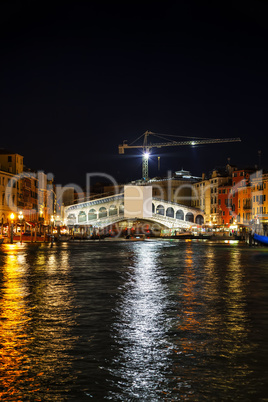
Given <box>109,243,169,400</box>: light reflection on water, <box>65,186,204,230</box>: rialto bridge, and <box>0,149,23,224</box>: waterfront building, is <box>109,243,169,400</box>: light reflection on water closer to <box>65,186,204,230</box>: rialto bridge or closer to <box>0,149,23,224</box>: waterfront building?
<box>0,149,23,224</box>: waterfront building

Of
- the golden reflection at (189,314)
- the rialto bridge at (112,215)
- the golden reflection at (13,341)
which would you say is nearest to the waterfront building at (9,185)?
the rialto bridge at (112,215)

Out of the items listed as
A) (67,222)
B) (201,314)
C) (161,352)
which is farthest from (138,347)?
(67,222)

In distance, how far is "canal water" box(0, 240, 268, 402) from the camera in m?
4.67

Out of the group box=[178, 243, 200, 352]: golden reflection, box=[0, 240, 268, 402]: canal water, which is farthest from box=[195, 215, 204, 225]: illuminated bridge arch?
box=[0, 240, 268, 402]: canal water

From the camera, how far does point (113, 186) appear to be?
95.4 metres

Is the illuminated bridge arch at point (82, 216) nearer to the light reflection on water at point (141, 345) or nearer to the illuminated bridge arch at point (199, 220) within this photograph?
the illuminated bridge arch at point (199, 220)

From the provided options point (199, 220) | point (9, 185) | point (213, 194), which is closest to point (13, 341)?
point (9, 185)

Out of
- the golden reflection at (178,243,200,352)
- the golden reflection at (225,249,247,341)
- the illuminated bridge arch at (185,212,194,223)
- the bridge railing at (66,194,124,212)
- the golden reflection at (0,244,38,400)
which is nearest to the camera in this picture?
the golden reflection at (0,244,38,400)

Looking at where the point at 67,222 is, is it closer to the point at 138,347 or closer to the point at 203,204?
the point at 203,204

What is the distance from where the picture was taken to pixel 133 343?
635 cm

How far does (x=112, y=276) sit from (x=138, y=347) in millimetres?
9044

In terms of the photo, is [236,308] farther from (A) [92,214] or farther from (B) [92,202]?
(A) [92,214]

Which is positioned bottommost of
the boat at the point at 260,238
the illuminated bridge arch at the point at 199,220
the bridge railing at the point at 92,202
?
the boat at the point at 260,238

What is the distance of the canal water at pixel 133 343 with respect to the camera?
4.67 m
